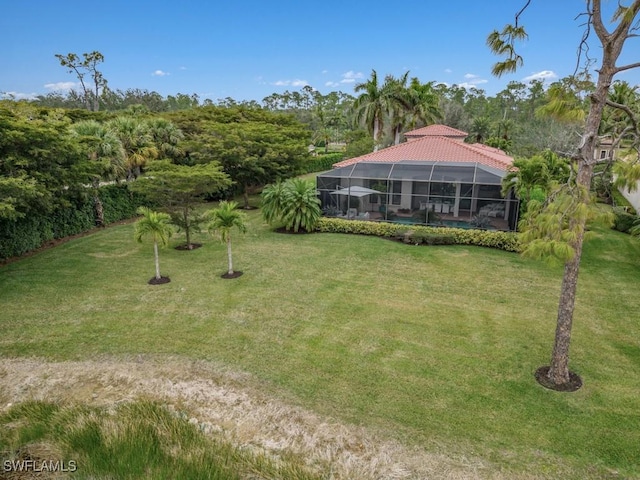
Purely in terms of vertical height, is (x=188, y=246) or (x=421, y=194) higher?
(x=421, y=194)

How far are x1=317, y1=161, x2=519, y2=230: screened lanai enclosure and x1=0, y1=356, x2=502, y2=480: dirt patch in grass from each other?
13154 millimetres

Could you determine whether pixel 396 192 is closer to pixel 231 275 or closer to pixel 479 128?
pixel 231 275

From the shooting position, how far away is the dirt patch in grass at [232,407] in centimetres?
524

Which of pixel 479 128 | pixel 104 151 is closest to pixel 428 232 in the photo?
pixel 104 151

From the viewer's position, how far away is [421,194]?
62.3 ft

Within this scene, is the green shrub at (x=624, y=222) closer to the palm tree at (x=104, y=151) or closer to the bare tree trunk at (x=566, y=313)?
the bare tree trunk at (x=566, y=313)

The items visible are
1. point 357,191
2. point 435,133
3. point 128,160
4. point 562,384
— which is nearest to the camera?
point 562,384

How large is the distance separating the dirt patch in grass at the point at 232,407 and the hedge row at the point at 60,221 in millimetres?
7863

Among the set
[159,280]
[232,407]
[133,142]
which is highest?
[133,142]

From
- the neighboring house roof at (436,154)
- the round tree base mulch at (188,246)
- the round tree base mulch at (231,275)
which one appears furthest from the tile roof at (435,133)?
the round tree base mulch at (231,275)

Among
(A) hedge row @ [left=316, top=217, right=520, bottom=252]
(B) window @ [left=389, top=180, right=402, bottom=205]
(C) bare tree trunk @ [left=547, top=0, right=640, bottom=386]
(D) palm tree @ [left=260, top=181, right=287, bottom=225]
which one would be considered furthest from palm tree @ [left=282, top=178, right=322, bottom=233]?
(C) bare tree trunk @ [left=547, top=0, right=640, bottom=386]

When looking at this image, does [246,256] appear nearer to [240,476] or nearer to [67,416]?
[67,416]

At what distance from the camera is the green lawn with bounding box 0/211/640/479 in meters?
6.01

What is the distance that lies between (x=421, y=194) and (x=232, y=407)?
49.0ft
